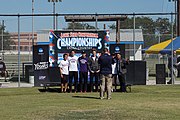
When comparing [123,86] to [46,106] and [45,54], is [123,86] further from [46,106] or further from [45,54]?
[46,106]

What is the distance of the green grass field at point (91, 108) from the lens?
12.4 m

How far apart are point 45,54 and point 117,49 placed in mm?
3304

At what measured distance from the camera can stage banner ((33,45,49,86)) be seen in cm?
2186

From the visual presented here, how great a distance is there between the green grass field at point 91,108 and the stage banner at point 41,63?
3421 millimetres

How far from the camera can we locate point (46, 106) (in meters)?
14.9

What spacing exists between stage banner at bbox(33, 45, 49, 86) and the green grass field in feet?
11.2

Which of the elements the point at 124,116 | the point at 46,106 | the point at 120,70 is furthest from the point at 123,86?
the point at 124,116

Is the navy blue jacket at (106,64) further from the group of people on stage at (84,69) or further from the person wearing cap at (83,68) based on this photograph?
the person wearing cap at (83,68)

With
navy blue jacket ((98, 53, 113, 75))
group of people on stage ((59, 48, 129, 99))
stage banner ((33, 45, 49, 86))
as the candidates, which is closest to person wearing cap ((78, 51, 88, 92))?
group of people on stage ((59, 48, 129, 99))

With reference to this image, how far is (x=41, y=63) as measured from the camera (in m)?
21.9

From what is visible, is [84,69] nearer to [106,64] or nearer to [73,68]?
[73,68]

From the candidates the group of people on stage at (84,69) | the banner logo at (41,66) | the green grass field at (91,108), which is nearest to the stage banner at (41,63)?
the banner logo at (41,66)

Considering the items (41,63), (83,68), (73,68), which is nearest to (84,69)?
(83,68)

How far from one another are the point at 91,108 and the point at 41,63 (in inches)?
318
